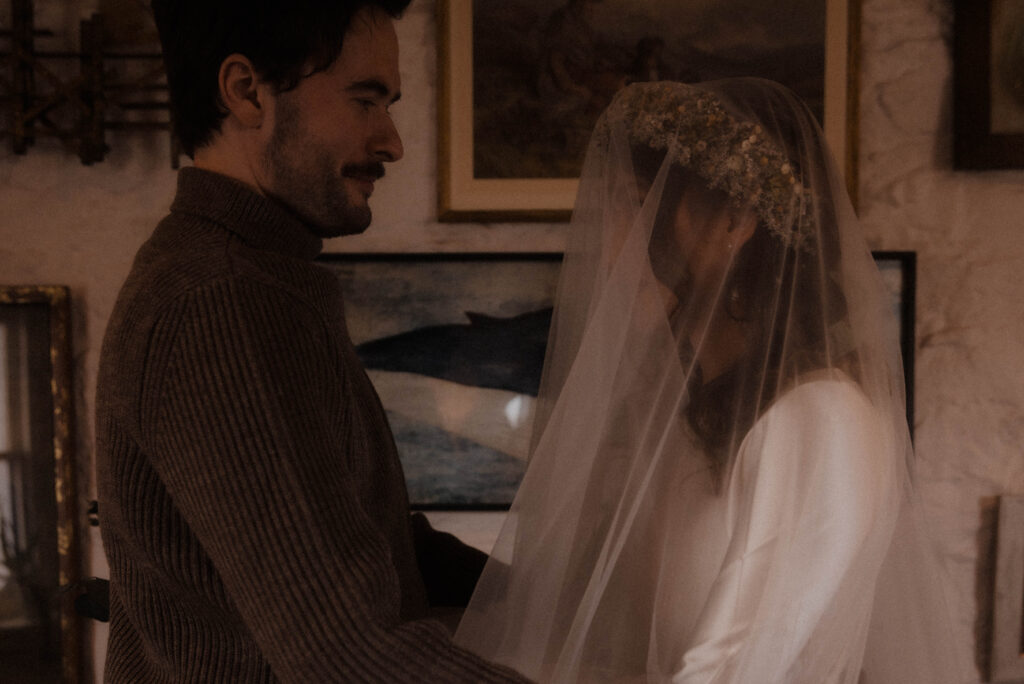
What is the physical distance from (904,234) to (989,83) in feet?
1.04

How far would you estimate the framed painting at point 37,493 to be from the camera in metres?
1.40

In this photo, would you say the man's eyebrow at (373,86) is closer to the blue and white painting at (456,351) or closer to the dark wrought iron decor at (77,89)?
the blue and white painting at (456,351)

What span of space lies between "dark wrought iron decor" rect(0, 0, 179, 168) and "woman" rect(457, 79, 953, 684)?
1.04 m

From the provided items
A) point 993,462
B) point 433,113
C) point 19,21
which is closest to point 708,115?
point 433,113

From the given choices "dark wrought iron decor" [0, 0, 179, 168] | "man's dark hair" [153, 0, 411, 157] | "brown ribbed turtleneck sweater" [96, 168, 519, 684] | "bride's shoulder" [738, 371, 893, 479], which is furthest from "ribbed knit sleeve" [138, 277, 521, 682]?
"dark wrought iron decor" [0, 0, 179, 168]

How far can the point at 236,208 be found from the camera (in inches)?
27.5

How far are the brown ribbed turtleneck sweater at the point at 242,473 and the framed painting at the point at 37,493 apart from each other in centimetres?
87

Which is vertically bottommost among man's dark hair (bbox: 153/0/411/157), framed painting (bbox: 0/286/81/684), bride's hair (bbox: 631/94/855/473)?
framed painting (bbox: 0/286/81/684)

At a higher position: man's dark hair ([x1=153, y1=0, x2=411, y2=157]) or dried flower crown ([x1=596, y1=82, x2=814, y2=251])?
man's dark hair ([x1=153, y1=0, x2=411, y2=157])

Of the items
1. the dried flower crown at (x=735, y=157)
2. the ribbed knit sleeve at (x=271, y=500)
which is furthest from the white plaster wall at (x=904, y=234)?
the ribbed knit sleeve at (x=271, y=500)

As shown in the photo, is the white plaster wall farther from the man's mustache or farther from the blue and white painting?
the man's mustache

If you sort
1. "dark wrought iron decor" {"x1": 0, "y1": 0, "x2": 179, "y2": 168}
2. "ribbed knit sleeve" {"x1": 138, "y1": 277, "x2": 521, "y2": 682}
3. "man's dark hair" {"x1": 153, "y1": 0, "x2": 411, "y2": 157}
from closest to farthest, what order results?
1. "ribbed knit sleeve" {"x1": 138, "y1": 277, "x2": 521, "y2": 682}
2. "man's dark hair" {"x1": 153, "y1": 0, "x2": 411, "y2": 157}
3. "dark wrought iron decor" {"x1": 0, "y1": 0, "x2": 179, "y2": 168}

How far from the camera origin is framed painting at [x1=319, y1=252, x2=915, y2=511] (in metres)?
1.41

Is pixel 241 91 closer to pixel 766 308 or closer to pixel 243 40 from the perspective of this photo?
pixel 243 40
